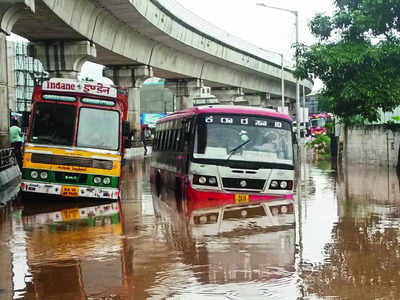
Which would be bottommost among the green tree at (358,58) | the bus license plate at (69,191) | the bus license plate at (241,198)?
the bus license plate at (241,198)

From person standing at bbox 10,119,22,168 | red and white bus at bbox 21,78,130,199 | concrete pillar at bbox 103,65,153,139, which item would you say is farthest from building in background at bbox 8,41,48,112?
red and white bus at bbox 21,78,130,199

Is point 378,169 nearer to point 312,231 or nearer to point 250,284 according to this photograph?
point 312,231

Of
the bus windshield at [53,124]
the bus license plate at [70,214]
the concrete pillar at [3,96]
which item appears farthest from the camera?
the concrete pillar at [3,96]

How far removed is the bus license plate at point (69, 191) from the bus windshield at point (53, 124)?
1081mm

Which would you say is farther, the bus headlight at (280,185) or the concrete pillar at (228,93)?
the concrete pillar at (228,93)

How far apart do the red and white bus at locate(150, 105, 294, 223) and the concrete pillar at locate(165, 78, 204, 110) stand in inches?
1500

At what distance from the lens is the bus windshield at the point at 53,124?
60.0 ft

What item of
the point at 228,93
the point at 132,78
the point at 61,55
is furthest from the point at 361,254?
the point at 228,93

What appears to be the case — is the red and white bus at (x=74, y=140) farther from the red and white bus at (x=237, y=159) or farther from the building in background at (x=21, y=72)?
the building in background at (x=21, y=72)

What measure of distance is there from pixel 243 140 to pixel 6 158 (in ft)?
24.6

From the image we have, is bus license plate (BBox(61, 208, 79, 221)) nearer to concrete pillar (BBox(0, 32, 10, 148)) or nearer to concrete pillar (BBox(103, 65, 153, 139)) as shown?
concrete pillar (BBox(0, 32, 10, 148))

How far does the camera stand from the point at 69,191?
1811 centimetres

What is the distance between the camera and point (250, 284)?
28.4ft

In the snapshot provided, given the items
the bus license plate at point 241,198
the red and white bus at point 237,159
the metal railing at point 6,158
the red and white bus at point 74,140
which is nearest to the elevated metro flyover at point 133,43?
the metal railing at point 6,158
